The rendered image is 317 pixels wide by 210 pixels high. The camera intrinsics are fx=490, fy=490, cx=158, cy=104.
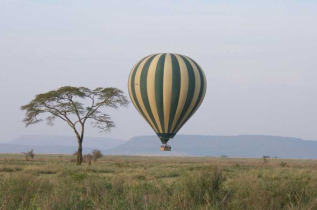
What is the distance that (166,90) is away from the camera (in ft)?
134

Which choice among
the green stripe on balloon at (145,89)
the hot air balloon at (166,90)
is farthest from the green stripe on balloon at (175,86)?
the green stripe on balloon at (145,89)

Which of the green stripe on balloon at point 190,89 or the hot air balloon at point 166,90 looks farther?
the green stripe on balloon at point 190,89

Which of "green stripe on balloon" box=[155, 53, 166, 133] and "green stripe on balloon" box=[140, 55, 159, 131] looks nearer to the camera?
"green stripe on balloon" box=[155, 53, 166, 133]

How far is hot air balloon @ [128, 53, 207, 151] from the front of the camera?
40.9 m

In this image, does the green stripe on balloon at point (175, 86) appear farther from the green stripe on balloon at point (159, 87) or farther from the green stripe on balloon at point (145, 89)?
the green stripe on balloon at point (145, 89)

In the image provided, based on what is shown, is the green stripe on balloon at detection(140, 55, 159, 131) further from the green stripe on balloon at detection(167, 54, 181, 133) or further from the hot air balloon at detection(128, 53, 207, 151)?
the green stripe on balloon at detection(167, 54, 181, 133)

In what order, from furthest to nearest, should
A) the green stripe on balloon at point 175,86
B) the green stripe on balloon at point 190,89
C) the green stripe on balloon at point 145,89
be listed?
1. the green stripe on balloon at point 190,89
2. the green stripe on balloon at point 145,89
3. the green stripe on balloon at point 175,86

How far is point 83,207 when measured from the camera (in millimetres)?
12727

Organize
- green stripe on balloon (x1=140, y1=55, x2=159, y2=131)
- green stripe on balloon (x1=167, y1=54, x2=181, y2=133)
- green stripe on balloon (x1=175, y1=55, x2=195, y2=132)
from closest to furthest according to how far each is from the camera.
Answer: green stripe on balloon (x1=167, y1=54, x2=181, y2=133) → green stripe on balloon (x1=140, y1=55, x2=159, y2=131) → green stripe on balloon (x1=175, y1=55, x2=195, y2=132)

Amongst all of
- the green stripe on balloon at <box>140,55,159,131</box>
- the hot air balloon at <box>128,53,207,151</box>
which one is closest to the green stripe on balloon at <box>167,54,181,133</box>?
the hot air balloon at <box>128,53,207,151</box>

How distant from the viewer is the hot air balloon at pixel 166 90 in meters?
40.9

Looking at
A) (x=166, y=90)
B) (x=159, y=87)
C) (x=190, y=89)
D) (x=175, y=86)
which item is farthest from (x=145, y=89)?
(x=190, y=89)

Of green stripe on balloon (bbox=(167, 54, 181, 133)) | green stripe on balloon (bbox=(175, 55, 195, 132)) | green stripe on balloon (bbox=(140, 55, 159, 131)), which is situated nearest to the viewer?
green stripe on balloon (bbox=(167, 54, 181, 133))

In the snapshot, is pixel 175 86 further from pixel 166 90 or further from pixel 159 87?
pixel 159 87
